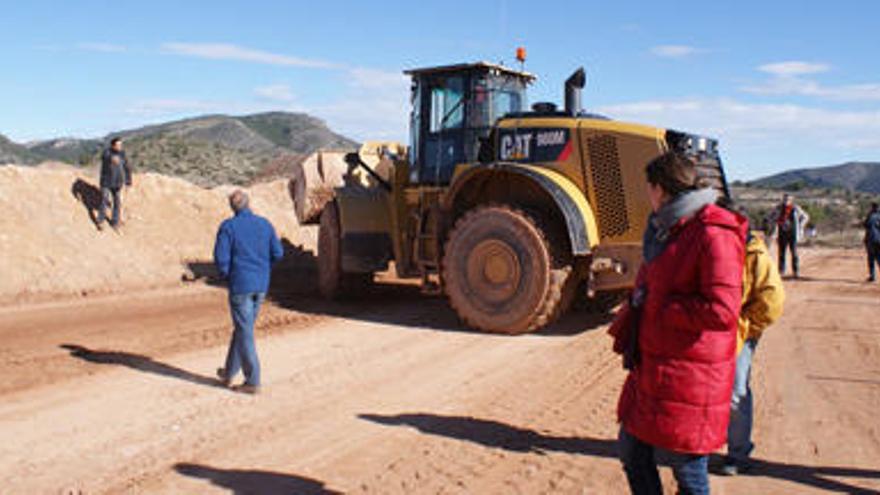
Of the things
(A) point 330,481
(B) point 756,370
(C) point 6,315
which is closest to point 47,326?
→ (C) point 6,315

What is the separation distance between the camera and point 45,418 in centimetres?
638

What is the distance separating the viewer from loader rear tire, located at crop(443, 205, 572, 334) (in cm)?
959

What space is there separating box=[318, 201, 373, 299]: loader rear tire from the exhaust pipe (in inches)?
156

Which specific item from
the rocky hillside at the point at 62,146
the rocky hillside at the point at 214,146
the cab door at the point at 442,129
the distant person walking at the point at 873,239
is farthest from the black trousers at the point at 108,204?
the rocky hillside at the point at 62,146

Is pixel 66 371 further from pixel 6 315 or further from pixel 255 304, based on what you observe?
pixel 6 315

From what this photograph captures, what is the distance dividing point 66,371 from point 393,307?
5.20 meters

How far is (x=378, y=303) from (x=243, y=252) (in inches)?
218

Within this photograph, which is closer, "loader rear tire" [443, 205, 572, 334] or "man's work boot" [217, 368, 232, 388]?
"man's work boot" [217, 368, 232, 388]

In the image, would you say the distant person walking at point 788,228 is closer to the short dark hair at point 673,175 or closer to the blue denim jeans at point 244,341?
the blue denim jeans at point 244,341

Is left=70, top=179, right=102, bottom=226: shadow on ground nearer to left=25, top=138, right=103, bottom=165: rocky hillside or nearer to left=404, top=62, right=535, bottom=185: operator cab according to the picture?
left=404, top=62, right=535, bottom=185: operator cab

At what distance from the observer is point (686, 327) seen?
3.29 metres

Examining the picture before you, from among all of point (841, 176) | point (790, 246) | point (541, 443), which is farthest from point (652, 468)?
point (841, 176)

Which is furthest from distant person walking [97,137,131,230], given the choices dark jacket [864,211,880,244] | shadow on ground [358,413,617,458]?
dark jacket [864,211,880,244]

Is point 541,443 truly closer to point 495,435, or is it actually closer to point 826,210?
point 495,435
